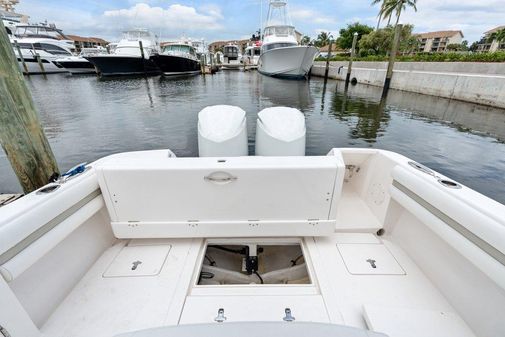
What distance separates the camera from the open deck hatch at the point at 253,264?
1.68m

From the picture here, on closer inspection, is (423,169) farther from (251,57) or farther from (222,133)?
(251,57)

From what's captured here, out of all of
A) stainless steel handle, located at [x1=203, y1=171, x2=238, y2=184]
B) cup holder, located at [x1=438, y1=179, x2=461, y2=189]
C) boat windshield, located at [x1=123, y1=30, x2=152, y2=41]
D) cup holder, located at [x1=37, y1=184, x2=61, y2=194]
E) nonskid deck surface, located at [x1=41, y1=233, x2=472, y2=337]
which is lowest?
nonskid deck surface, located at [x1=41, y1=233, x2=472, y2=337]

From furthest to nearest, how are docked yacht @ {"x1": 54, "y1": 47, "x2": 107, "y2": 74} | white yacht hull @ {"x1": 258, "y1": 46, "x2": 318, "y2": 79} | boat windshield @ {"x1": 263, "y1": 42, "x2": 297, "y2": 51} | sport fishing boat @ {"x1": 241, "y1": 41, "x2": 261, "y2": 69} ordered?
1. sport fishing boat @ {"x1": 241, "y1": 41, "x2": 261, "y2": 69}
2. docked yacht @ {"x1": 54, "y1": 47, "x2": 107, "y2": 74}
3. boat windshield @ {"x1": 263, "y1": 42, "x2": 297, "y2": 51}
4. white yacht hull @ {"x1": 258, "y1": 46, "x2": 318, "y2": 79}

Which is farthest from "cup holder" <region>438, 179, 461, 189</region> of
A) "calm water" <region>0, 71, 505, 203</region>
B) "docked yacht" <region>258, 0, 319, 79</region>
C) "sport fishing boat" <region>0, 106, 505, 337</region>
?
"docked yacht" <region>258, 0, 319, 79</region>

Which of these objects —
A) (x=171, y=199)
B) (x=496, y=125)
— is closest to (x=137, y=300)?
(x=171, y=199)

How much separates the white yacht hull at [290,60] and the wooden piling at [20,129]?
1901cm

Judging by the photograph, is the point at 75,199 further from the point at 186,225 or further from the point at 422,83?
the point at 422,83

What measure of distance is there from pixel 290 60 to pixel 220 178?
20.2m

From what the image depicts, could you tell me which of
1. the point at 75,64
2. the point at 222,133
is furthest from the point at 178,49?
the point at 222,133

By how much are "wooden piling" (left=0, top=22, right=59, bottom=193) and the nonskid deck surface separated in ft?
2.60

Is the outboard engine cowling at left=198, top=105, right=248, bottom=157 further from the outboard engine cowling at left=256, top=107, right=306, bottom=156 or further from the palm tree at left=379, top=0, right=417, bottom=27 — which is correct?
the palm tree at left=379, top=0, right=417, bottom=27

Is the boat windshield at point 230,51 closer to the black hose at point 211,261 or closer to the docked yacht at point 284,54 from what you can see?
the docked yacht at point 284,54

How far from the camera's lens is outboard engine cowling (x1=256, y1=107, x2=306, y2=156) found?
224 centimetres

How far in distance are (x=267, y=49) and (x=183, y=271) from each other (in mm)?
23547
